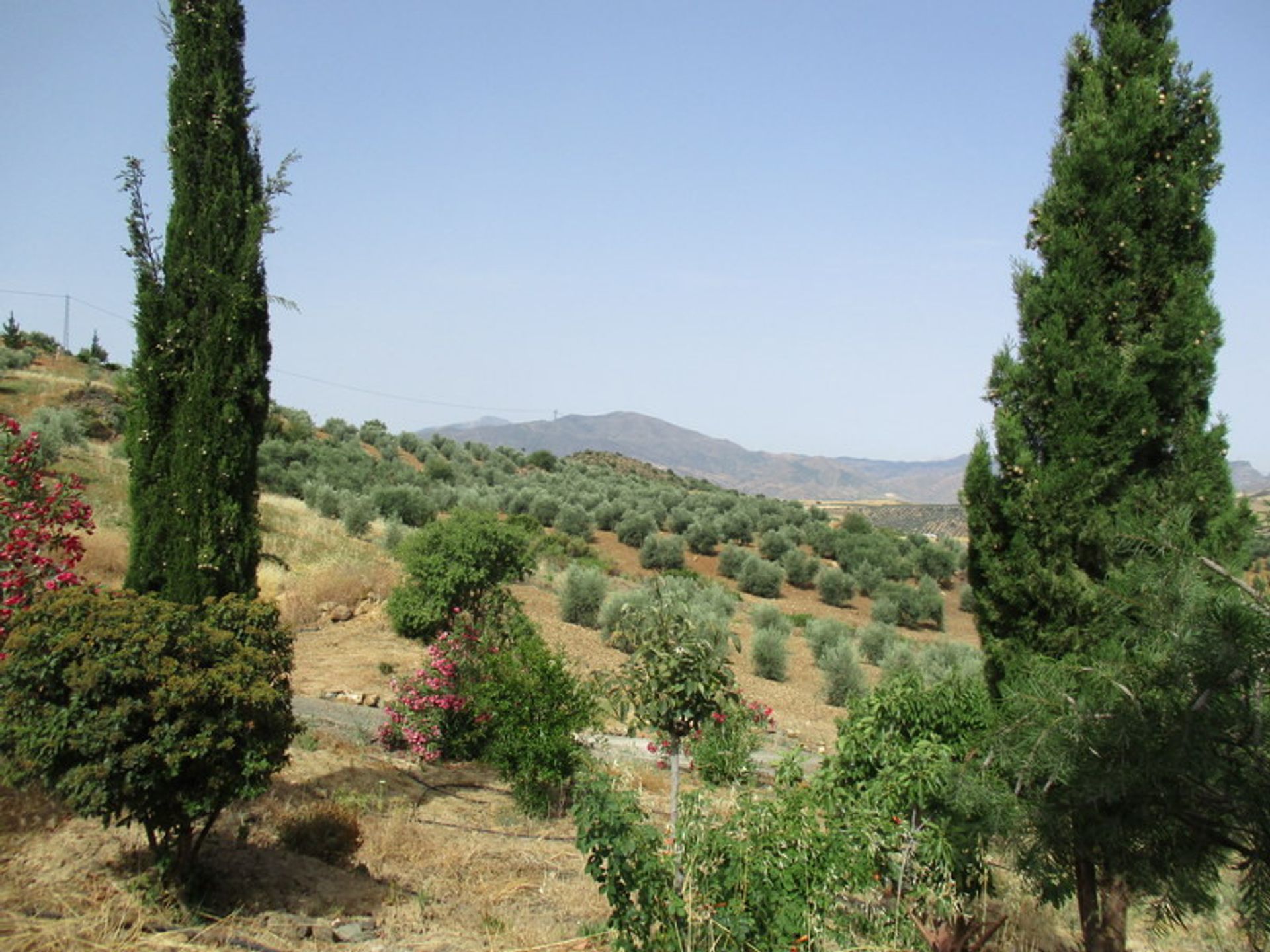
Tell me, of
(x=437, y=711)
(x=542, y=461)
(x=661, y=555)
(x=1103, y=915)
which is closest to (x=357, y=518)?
(x=661, y=555)

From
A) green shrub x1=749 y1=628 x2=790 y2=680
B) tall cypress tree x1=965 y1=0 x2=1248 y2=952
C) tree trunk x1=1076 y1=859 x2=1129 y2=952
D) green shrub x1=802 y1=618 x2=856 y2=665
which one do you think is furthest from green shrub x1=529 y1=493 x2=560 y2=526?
tree trunk x1=1076 y1=859 x2=1129 y2=952

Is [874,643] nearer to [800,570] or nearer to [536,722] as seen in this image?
[800,570]

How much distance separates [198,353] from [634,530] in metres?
26.7

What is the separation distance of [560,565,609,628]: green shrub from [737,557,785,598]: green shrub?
11565mm

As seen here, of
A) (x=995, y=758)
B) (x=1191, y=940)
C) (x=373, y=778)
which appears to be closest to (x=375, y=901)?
(x=373, y=778)

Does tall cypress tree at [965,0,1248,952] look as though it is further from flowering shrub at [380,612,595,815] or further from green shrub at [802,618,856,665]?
green shrub at [802,618,856,665]

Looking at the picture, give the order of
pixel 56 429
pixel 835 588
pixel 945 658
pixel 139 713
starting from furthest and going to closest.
A: pixel 835 588 < pixel 56 429 < pixel 945 658 < pixel 139 713

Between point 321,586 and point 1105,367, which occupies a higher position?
point 1105,367

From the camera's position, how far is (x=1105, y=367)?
5203 millimetres

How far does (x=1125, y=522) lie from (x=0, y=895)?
532cm

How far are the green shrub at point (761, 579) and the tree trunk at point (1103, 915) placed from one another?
79.7 feet

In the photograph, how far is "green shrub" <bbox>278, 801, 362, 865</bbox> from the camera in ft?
18.6

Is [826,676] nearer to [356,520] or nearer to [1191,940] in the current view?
[1191,940]

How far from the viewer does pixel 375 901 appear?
198 inches
